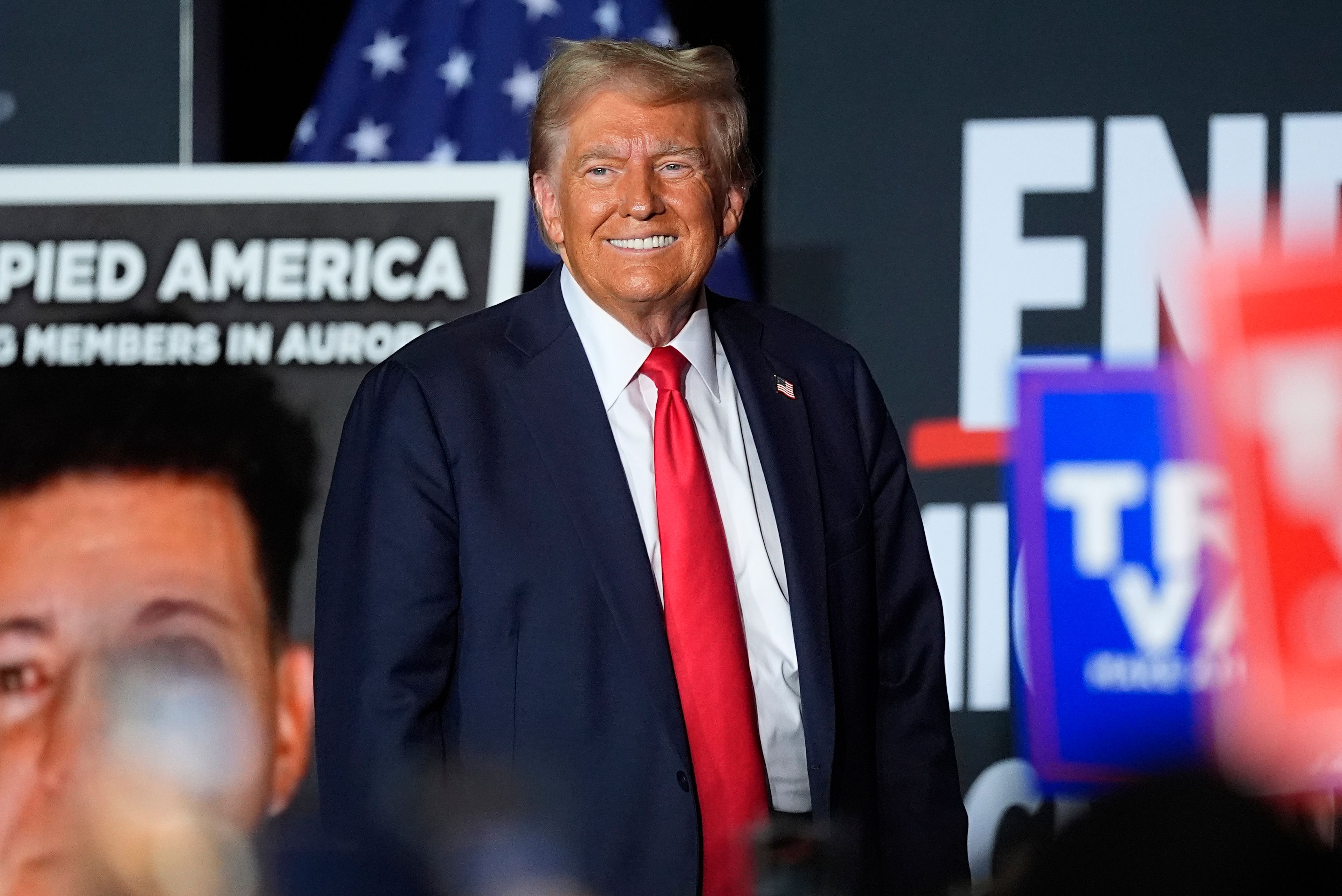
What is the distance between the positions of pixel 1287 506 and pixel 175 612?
2221 mm

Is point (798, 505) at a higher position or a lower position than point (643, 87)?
lower

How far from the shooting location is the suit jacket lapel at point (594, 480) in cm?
196

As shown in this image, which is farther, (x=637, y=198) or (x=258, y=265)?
(x=258, y=265)

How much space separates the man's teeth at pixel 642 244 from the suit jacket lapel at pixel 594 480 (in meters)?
0.11

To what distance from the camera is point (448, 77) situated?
3.77 metres

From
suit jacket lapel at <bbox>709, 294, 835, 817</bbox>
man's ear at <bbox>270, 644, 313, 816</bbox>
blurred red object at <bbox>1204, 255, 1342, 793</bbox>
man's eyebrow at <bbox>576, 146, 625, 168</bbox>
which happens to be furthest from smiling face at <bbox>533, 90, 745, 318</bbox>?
blurred red object at <bbox>1204, 255, 1342, 793</bbox>

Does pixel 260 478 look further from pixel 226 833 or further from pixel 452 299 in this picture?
pixel 226 833

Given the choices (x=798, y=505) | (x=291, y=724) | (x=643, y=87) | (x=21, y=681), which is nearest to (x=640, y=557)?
(x=798, y=505)

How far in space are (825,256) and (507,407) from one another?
179cm

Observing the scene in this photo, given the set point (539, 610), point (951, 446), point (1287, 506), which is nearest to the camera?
point (539, 610)

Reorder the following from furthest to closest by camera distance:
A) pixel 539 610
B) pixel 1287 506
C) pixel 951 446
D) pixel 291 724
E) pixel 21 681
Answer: pixel 951 446, pixel 1287 506, pixel 291 724, pixel 21 681, pixel 539 610

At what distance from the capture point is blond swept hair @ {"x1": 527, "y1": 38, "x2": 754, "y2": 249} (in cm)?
212

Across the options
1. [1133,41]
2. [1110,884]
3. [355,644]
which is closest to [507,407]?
[355,644]

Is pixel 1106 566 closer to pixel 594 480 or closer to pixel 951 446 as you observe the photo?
pixel 951 446
